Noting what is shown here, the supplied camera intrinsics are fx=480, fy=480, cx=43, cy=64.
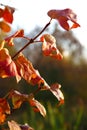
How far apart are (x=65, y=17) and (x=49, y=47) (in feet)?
0.38

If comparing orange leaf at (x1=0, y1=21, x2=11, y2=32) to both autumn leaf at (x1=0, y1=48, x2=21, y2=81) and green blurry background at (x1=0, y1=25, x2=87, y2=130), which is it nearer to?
autumn leaf at (x1=0, y1=48, x2=21, y2=81)

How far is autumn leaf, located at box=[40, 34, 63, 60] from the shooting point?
1464 mm

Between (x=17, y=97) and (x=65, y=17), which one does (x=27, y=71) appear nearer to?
(x=17, y=97)

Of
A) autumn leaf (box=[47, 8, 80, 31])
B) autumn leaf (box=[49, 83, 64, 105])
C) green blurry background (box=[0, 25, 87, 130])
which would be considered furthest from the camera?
green blurry background (box=[0, 25, 87, 130])

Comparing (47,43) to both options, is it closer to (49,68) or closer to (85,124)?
(85,124)

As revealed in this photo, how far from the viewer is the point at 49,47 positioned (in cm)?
147

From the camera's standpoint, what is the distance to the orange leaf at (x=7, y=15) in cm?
141

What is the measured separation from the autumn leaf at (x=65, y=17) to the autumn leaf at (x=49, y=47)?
86 mm

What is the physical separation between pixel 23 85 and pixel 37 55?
2443 millimetres

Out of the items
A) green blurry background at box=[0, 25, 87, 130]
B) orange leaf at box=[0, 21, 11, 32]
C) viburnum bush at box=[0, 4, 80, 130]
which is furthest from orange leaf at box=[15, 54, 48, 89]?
green blurry background at box=[0, 25, 87, 130]

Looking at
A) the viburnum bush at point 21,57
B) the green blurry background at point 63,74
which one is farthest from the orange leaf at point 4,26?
the green blurry background at point 63,74

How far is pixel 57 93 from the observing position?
1.53 metres

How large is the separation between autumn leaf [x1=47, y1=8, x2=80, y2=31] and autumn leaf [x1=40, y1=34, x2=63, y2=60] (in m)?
0.09

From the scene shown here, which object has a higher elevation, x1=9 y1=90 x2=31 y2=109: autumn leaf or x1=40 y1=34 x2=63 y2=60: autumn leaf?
x1=40 y1=34 x2=63 y2=60: autumn leaf
